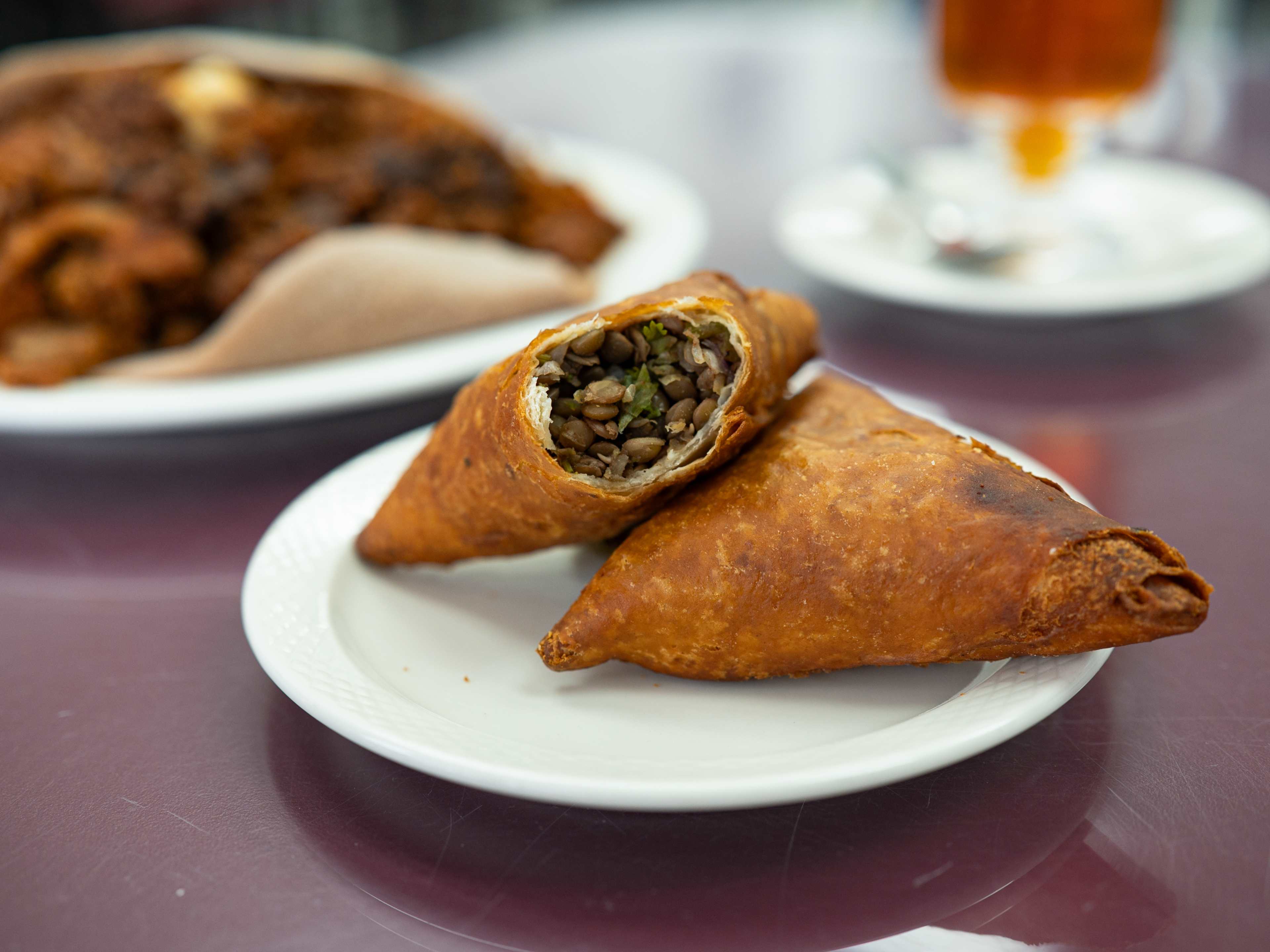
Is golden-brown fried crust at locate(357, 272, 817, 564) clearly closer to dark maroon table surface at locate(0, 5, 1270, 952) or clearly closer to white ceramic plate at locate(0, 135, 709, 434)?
dark maroon table surface at locate(0, 5, 1270, 952)

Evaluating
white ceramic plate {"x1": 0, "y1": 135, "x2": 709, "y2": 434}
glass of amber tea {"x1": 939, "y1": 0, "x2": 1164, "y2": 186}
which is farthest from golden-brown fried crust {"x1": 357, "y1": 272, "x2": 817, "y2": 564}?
glass of amber tea {"x1": 939, "y1": 0, "x2": 1164, "y2": 186}

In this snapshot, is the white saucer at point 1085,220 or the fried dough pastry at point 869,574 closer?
the fried dough pastry at point 869,574

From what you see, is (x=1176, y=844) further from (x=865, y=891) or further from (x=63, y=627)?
(x=63, y=627)

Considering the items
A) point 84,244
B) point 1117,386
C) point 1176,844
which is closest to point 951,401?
point 1117,386

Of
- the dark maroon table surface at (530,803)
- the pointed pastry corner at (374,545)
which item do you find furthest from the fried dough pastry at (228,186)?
the pointed pastry corner at (374,545)

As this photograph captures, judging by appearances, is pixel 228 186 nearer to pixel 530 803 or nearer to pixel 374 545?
pixel 374 545

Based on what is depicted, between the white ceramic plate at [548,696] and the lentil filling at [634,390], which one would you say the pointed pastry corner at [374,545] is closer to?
the white ceramic plate at [548,696]

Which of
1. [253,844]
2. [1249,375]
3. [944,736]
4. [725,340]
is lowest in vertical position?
[1249,375]

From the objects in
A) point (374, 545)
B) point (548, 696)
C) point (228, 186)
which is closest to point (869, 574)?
point (548, 696)
